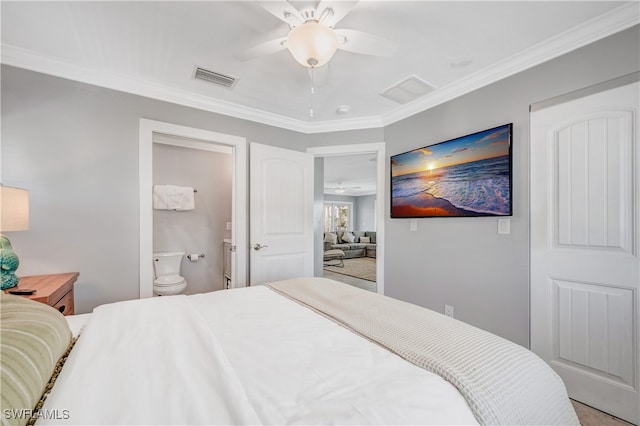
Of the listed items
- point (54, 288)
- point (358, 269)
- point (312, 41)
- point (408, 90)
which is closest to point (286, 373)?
point (312, 41)

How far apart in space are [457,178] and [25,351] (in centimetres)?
271

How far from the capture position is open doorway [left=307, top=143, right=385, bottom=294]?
3.25 meters

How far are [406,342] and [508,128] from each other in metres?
1.93

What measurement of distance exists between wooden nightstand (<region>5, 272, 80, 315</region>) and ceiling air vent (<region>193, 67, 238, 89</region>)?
185cm

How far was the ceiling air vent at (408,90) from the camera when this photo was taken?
240 centimetres

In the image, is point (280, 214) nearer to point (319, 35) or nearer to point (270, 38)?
point (270, 38)

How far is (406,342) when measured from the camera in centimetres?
104

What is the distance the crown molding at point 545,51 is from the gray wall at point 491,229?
46 mm

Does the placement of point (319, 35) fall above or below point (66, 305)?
above

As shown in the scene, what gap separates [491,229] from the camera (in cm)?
223

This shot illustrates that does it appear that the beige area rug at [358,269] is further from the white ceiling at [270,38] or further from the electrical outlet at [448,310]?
the white ceiling at [270,38]

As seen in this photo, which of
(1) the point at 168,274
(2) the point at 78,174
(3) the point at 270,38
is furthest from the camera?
(1) the point at 168,274

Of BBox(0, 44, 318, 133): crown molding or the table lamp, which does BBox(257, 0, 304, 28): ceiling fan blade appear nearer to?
BBox(0, 44, 318, 133): crown molding

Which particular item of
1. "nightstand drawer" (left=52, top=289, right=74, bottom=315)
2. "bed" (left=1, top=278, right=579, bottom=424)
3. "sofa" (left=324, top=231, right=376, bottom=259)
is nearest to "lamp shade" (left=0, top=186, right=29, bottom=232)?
"nightstand drawer" (left=52, top=289, right=74, bottom=315)
